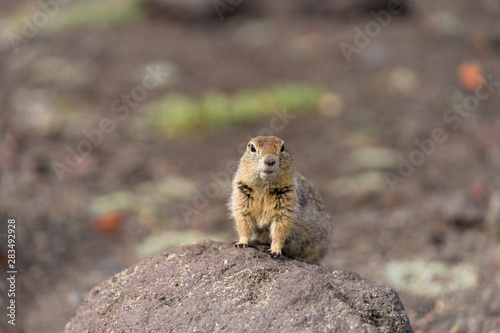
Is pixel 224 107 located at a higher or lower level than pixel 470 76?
lower

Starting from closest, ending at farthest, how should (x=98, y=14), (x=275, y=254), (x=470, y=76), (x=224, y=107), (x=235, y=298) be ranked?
(x=235, y=298)
(x=275, y=254)
(x=224, y=107)
(x=470, y=76)
(x=98, y=14)

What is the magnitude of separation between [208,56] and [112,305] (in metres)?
13.2

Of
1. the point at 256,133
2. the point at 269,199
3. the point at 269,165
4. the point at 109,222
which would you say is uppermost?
the point at 269,165

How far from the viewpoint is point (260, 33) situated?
742 inches

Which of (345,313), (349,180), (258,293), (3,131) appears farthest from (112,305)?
(3,131)

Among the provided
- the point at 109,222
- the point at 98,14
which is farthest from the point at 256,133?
the point at 98,14

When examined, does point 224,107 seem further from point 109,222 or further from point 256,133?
point 109,222

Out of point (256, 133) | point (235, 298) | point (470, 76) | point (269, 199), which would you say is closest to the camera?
point (235, 298)

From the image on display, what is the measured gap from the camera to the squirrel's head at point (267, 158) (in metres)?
5.58

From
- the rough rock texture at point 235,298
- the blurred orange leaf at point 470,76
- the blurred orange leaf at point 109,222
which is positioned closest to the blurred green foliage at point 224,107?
the blurred orange leaf at point 470,76

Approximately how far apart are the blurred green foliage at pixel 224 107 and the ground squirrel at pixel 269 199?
30.0 feet

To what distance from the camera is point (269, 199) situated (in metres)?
5.80

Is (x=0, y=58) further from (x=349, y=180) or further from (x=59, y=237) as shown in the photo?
(x=349, y=180)

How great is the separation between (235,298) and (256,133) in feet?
32.3
